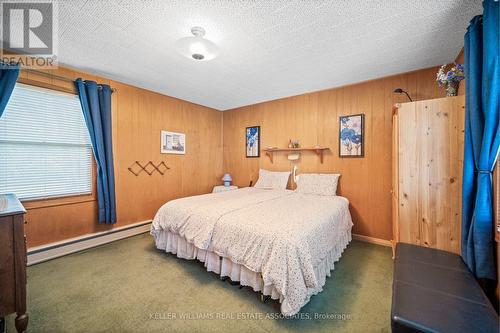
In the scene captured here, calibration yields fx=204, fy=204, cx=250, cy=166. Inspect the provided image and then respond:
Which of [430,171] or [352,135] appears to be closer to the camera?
[430,171]

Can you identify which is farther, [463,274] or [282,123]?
[282,123]

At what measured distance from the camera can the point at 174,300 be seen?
70.3 inches

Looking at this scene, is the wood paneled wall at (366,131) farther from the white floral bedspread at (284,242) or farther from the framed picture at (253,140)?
the white floral bedspread at (284,242)

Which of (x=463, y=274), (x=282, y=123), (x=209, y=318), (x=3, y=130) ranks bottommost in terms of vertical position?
(x=209, y=318)

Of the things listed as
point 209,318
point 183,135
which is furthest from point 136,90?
point 209,318

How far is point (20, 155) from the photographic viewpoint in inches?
95.4

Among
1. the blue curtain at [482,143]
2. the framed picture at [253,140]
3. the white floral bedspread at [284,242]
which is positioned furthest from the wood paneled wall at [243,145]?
the blue curtain at [482,143]

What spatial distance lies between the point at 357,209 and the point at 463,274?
194cm

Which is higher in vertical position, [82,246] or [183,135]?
[183,135]

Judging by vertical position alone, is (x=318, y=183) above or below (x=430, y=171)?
below

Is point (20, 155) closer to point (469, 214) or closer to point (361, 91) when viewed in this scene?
point (469, 214)

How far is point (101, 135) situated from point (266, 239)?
280 centimetres

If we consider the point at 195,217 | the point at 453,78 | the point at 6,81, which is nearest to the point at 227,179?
the point at 195,217

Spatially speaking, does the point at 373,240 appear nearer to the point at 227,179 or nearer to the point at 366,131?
the point at 366,131
